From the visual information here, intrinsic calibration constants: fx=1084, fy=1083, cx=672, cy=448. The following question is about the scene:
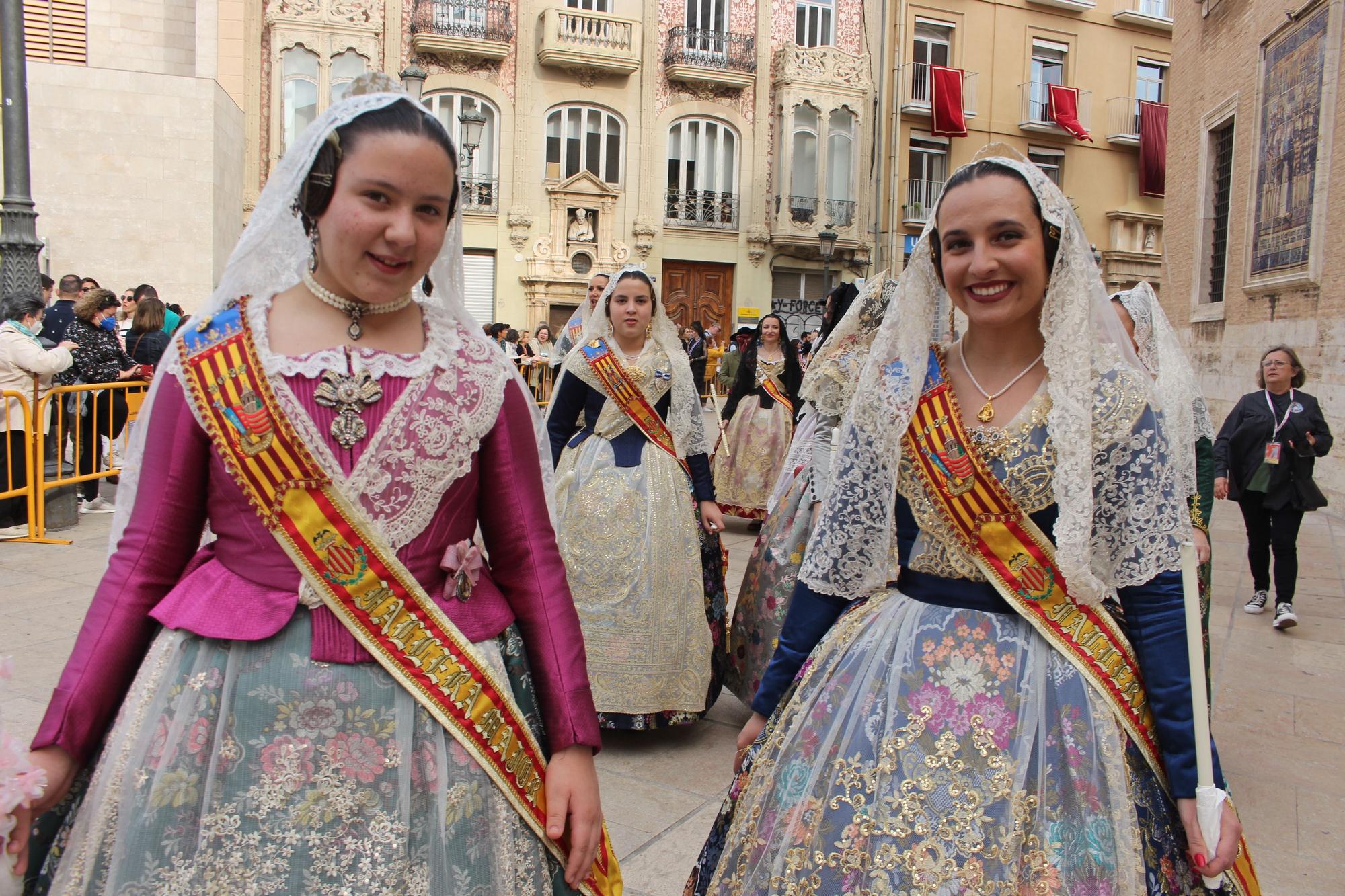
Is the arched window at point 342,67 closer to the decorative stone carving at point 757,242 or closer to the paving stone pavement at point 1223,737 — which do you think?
the decorative stone carving at point 757,242

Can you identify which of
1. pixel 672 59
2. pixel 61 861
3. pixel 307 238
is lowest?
pixel 61 861

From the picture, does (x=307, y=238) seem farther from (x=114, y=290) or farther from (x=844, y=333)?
(x=114, y=290)

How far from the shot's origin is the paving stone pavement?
351 centimetres

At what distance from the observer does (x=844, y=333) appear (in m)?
4.45

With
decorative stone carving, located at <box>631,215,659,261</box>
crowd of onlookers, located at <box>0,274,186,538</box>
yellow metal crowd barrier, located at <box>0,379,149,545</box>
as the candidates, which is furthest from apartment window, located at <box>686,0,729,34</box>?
yellow metal crowd barrier, located at <box>0,379,149,545</box>

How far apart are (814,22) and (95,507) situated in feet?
74.1

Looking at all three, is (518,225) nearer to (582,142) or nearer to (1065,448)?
(582,142)

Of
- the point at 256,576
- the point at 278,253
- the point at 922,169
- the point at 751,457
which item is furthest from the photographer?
the point at 922,169

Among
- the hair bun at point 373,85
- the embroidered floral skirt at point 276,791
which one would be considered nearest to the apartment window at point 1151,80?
the hair bun at point 373,85

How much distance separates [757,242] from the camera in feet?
87.1

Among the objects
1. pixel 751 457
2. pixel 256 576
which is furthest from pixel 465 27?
pixel 256 576

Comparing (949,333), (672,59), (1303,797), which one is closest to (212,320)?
(949,333)

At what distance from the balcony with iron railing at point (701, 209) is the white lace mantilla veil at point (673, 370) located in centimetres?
2143

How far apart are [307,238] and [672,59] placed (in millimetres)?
25271
